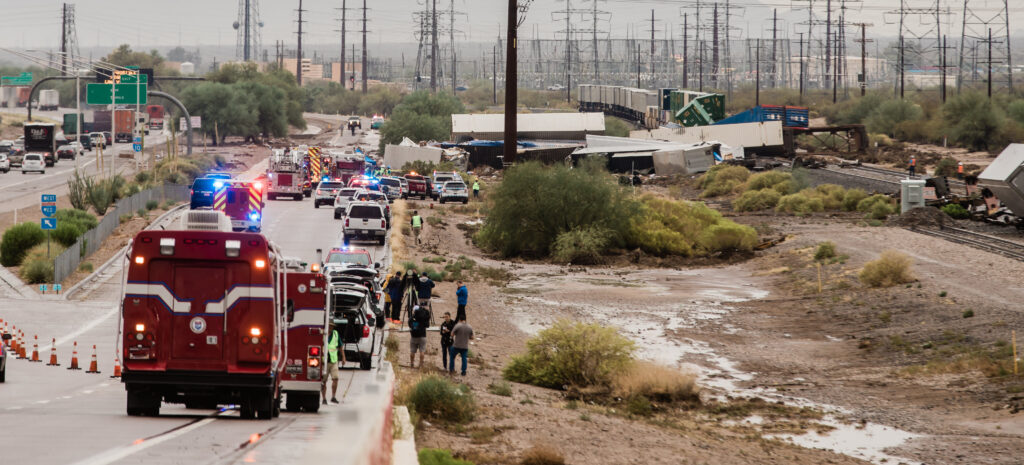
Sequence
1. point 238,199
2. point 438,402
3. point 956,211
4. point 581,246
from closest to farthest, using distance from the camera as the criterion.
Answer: point 438,402
point 238,199
point 581,246
point 956,211

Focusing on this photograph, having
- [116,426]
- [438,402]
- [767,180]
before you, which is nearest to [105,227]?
[438,402]

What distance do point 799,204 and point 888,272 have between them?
2631cm

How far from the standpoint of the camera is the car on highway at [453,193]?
227ft

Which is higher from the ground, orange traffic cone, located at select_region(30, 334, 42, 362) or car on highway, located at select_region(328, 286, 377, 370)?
car on highway, located at select_region(328, 286, 377, 370)

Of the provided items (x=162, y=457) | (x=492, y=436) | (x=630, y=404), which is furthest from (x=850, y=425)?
(x=162, y=457)

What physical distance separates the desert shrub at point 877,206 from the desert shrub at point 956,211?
283cm

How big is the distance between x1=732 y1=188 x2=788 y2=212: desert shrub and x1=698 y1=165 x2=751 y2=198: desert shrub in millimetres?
7724

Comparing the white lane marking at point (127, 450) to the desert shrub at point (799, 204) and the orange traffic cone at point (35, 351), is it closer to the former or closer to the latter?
the orange traffic cone at point (35, 351)

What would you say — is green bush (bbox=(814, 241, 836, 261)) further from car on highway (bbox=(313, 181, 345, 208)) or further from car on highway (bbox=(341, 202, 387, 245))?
car on highway (bbox=(313, 181, 345, 208))

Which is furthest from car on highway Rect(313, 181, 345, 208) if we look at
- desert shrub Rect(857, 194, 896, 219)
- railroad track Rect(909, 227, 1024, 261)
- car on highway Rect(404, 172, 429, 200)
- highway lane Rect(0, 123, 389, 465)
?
highway lane Rect(0, 123, 389, 465)

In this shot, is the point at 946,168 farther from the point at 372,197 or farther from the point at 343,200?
the point at 372,197

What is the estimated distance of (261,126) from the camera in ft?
495

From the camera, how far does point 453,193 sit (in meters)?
69.1

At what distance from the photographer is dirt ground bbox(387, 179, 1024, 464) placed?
816 inches
